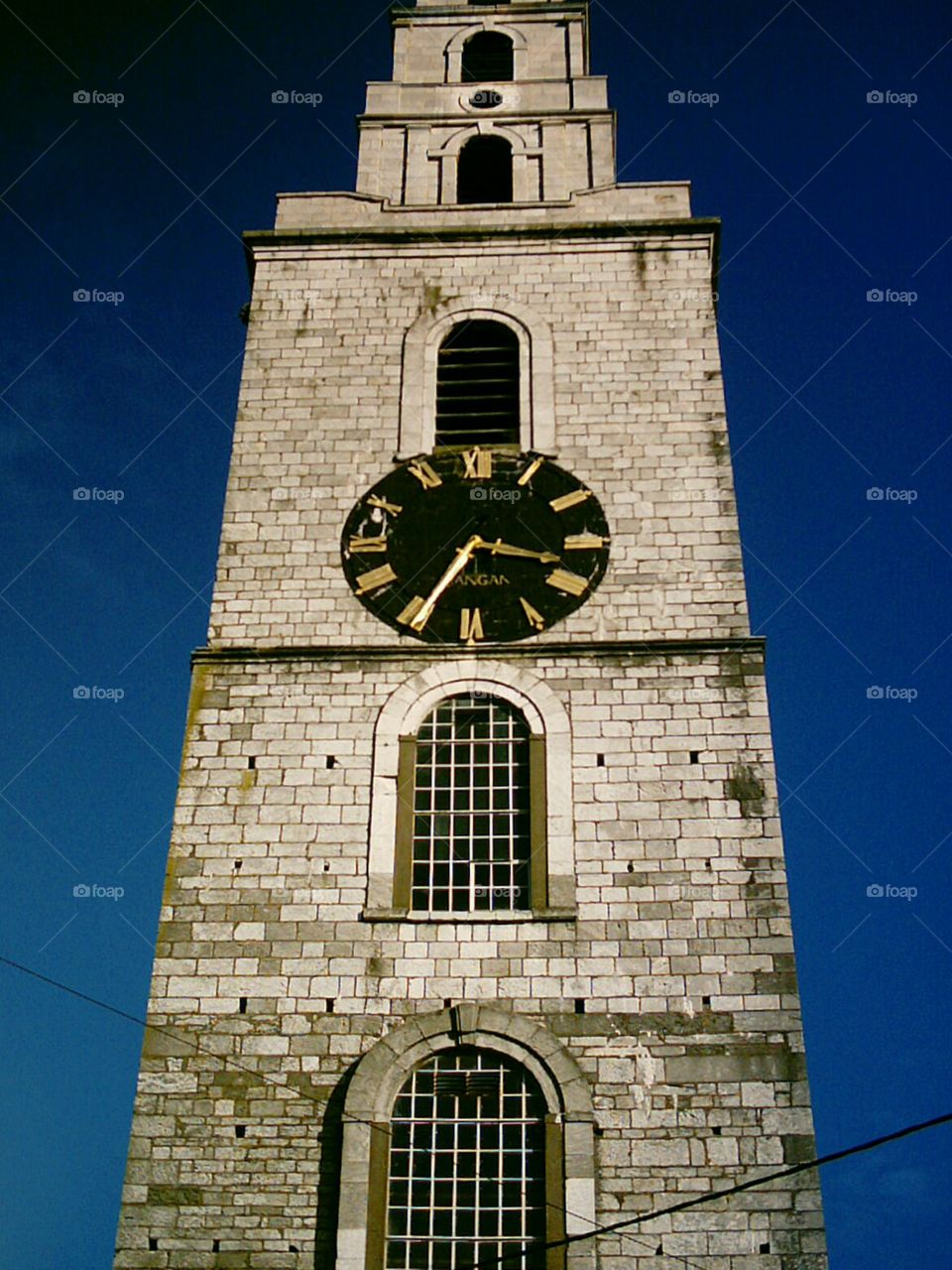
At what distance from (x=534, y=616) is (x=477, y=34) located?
39.1 feet

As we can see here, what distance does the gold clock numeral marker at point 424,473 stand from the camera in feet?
55.6

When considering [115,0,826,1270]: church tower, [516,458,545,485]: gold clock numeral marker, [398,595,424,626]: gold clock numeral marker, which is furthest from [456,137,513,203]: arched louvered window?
[398,595,424,626]: gold clock numeral marker

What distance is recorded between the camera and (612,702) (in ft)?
49.4

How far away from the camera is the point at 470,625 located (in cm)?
1569

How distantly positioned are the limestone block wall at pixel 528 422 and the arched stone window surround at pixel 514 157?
1588 millimetres

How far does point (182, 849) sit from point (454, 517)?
4.66 metres

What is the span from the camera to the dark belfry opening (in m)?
17.7

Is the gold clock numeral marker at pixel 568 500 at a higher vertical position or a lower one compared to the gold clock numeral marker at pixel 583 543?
higher

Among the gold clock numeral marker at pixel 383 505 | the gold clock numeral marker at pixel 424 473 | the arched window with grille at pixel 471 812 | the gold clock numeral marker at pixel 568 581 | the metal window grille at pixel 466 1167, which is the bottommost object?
the metal window grille at pixel 466 1167

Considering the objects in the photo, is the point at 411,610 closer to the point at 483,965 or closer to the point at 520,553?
the point at 520,553

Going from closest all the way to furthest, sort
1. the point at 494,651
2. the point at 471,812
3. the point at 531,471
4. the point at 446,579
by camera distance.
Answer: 1. the point at 471,812
2. the point at 494,651
3. the point at 446,579
4. the point at 531,471

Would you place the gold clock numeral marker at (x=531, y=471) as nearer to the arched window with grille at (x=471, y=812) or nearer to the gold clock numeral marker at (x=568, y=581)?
the gold clock numeral marker at (x=568, y=581)

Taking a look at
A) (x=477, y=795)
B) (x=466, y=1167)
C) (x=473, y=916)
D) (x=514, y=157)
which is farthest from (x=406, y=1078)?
(x=514, y=157)
